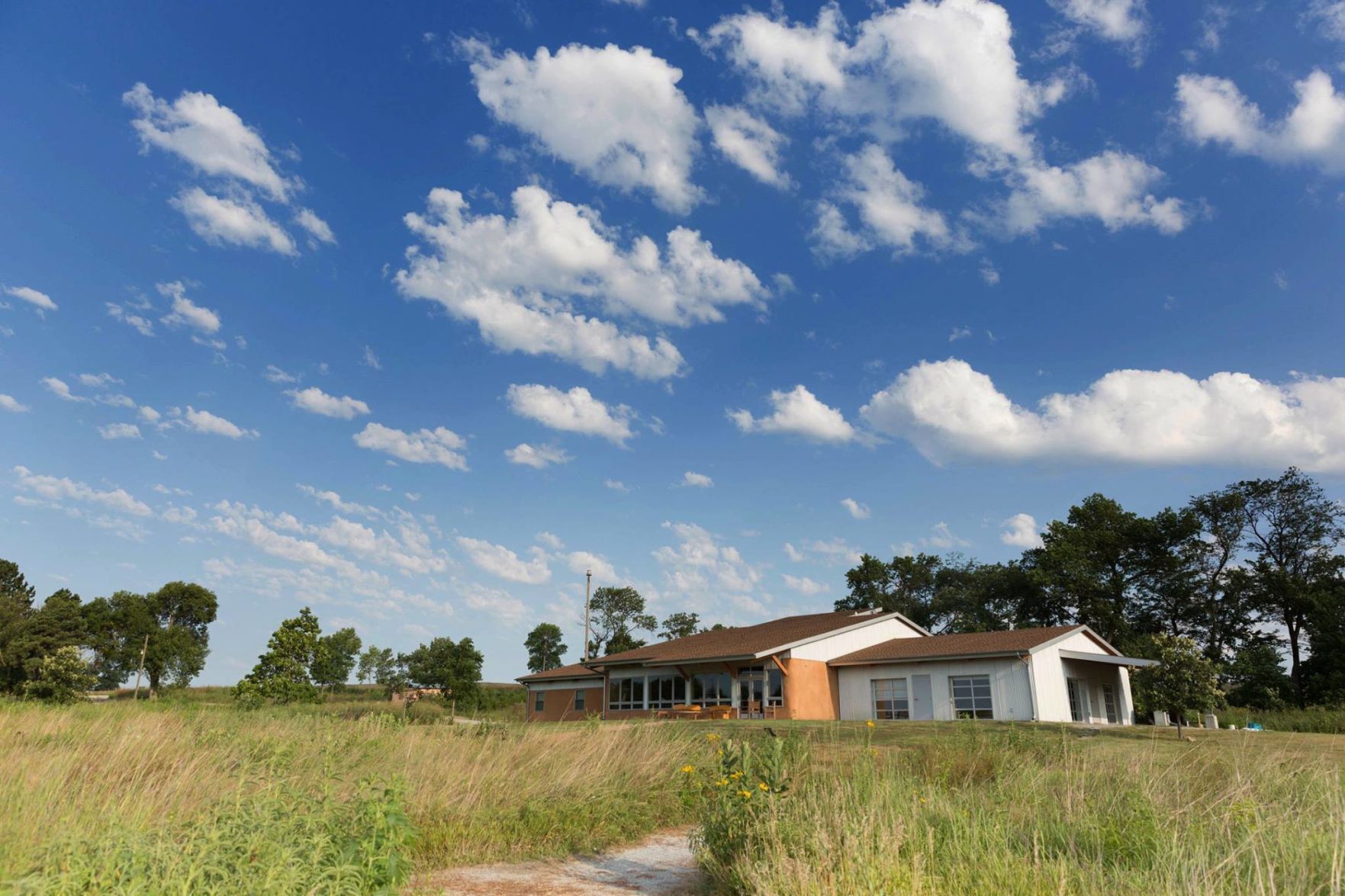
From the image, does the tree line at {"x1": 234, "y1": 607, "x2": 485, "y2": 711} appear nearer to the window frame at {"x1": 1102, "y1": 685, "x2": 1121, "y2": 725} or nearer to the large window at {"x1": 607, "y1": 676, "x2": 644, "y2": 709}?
the large window at {"x1": 607, "y1": 676, "x2": 644, "y2": 709}

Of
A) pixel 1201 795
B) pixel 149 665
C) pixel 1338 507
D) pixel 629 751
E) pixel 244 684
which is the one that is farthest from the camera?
pixel 149 665

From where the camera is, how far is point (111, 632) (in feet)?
223

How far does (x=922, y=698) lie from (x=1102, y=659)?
22.8ft

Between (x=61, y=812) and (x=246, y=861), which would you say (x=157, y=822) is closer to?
(x=61, y=812)

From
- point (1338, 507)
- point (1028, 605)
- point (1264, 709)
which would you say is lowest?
point (1264, 709)

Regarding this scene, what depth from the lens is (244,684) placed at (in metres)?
34.5

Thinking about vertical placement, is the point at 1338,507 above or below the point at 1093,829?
above

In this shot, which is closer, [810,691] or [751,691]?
[810,691]

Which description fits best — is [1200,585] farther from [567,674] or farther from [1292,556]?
[567,674]

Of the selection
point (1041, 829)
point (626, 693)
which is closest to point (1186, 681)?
point (1041, 829)

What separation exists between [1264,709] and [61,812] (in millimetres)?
49908

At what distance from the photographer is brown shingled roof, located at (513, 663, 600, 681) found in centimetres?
3850

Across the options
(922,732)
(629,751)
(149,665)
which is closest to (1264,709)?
(922,732)

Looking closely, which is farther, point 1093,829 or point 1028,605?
point 1028,605
